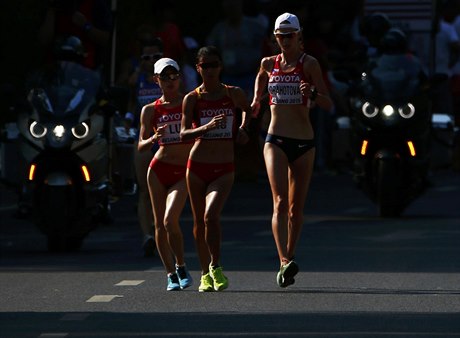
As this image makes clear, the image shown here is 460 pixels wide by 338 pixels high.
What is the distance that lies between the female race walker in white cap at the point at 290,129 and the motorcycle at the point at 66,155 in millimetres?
3669

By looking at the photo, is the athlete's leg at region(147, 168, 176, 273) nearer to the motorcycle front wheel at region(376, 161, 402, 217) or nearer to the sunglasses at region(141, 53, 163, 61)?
the sunglasses at region(141, 53, 163, 61)

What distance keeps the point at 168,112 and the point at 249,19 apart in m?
11.9

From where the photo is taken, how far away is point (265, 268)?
17375 millimetres

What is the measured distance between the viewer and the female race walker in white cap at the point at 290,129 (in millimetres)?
15914

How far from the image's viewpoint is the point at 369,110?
75.3ft

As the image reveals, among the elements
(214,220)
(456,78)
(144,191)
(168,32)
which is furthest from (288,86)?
(456,78)

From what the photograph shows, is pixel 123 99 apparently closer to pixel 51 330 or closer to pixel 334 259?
pixel 334 259

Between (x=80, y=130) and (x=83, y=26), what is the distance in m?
1.40

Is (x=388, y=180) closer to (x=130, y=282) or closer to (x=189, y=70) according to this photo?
(x=189, y=70)

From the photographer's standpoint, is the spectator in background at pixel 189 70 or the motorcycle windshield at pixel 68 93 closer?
the motorcycle windshield at pixel 68 93

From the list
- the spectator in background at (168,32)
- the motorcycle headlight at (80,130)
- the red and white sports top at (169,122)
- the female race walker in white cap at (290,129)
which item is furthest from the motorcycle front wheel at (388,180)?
the red and white sports top at (169,122)

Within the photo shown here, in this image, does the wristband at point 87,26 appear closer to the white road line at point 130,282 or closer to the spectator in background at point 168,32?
the spectator in background at point 168,32

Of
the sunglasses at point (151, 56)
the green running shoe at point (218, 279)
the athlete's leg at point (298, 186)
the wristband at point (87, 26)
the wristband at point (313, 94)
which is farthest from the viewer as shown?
the wristband at point (87, 26)

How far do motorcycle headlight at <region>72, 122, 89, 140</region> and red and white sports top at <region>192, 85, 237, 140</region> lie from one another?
13.9 ft
